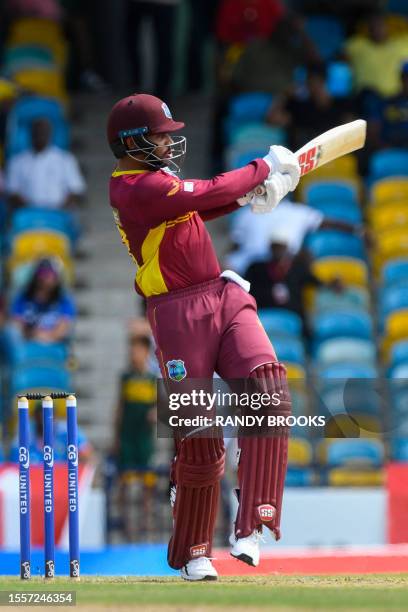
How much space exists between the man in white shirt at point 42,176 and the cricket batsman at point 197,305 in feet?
24.2

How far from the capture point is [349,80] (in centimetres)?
1617

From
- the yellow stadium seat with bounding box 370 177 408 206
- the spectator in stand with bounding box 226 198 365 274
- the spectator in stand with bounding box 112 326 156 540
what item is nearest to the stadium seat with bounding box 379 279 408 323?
the spectator in stand with bounding box 226 198 365 274

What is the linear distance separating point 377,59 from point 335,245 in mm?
2147

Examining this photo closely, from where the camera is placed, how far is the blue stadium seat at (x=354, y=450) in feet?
42.2

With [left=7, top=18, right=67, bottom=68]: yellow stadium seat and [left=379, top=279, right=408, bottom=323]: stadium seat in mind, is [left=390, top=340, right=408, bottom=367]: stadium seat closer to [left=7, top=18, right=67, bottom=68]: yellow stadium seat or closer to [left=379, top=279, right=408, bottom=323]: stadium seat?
[left=379, top=279, right=408, bottom=323]: stadium seat

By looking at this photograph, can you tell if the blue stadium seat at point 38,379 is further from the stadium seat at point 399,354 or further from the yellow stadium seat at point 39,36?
the yellow stadium seat at point 39,36

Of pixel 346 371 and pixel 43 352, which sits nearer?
pixel 346 371

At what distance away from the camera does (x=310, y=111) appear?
15594 mm

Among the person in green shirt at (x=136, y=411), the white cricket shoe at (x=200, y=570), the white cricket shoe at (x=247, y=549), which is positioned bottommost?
the white cricket shoe at (x=200, y=570)

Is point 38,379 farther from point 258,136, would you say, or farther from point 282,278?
point 258,136

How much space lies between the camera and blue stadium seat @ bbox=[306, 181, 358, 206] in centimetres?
1522

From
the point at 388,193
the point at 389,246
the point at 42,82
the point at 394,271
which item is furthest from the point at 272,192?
the point at 42,82

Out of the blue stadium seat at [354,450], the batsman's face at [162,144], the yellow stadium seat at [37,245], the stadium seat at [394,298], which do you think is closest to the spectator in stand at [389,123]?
the stadium seat at [394,298]

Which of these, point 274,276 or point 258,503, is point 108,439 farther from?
point 258,503
